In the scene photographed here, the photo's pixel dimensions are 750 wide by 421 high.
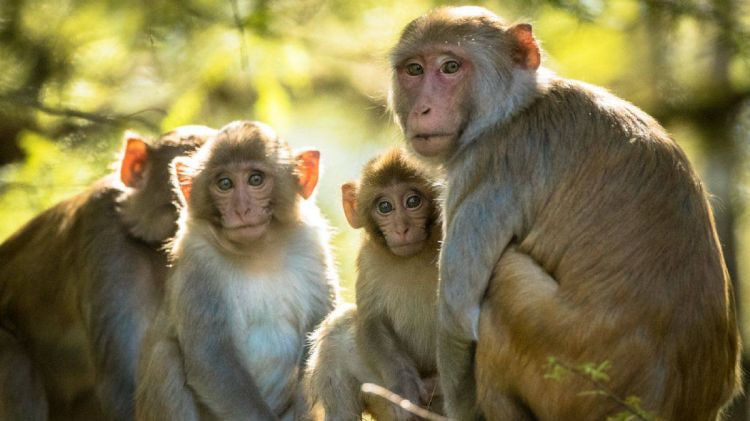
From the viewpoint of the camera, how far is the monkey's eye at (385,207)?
7.57 meters

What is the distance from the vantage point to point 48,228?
10.3 meters

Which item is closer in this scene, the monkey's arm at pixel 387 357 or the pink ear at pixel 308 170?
the monkey's arm at pixel 387 357

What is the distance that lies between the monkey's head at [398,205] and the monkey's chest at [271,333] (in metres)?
0.80

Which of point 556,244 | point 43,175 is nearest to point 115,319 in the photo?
point 43,175

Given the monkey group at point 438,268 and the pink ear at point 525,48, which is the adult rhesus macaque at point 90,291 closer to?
the monkey group at point 438,268

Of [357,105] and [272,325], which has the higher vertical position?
[357,105]

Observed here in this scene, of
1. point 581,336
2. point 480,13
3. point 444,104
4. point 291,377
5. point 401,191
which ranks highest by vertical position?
point 480,13

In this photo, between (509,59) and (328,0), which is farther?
(328,0)

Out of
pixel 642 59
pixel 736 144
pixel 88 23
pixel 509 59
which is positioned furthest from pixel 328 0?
pixel 509 59

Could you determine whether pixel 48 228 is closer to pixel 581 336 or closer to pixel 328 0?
pixel 328 0

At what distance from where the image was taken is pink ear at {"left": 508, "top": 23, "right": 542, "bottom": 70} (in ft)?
23.5

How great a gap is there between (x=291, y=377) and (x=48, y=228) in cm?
308

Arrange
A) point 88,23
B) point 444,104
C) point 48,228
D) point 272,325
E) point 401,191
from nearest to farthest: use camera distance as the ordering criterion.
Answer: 1. point 444,104
2. point 401,191
3. point 272,325
4. point 48,228
5. point 88,23

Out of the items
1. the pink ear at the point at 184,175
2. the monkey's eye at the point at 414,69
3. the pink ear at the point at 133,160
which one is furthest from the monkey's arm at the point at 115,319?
the monkey's eye at the point at 414,69
